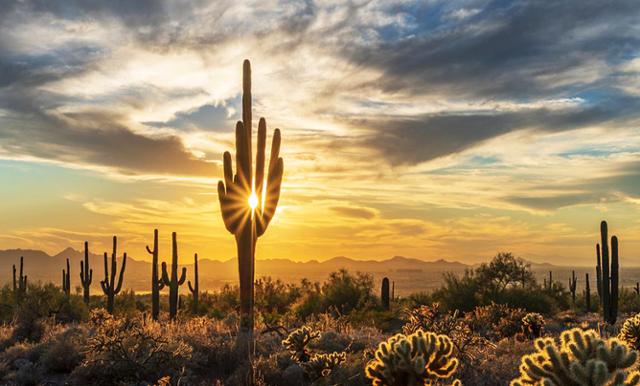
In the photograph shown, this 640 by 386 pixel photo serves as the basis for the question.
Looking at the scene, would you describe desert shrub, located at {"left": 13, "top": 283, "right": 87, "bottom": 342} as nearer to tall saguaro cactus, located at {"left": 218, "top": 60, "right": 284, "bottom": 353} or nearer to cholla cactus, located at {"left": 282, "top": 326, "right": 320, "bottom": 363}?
tall saguaro cactus, located at {"left": 218, "top": 60, "right": 284, "bottom": 353}

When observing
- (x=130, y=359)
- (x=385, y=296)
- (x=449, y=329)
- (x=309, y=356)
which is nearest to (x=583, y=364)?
(x=309, y=356)

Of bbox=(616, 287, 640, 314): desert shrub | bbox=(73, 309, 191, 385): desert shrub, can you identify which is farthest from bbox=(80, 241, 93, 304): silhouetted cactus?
bbox=(616, 287, 640, 314): desert shrub

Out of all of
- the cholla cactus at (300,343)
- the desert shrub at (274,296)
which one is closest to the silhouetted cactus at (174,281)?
the desert shrub at (274,296)

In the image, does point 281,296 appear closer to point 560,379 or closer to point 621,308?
point 621,308

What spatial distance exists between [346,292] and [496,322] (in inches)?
356

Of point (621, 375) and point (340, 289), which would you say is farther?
point (340, 289)

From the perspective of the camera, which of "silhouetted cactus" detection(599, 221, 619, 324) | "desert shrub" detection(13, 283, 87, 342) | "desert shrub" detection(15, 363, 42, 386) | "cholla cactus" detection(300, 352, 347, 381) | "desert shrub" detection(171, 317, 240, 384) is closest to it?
"cholla cactus" detection(300, 352, 347, 381)

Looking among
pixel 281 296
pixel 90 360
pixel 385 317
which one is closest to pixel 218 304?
pixel 281 296

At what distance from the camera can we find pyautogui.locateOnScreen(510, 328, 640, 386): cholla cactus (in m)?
3.95

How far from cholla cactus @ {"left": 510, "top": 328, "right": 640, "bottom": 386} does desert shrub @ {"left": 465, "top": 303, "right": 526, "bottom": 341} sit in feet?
48.2

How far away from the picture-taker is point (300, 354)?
11492mm

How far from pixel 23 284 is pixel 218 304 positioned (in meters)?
10.2

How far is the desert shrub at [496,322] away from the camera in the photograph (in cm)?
1861

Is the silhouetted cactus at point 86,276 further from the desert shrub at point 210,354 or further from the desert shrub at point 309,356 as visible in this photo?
the desert shrub at point 309,356
